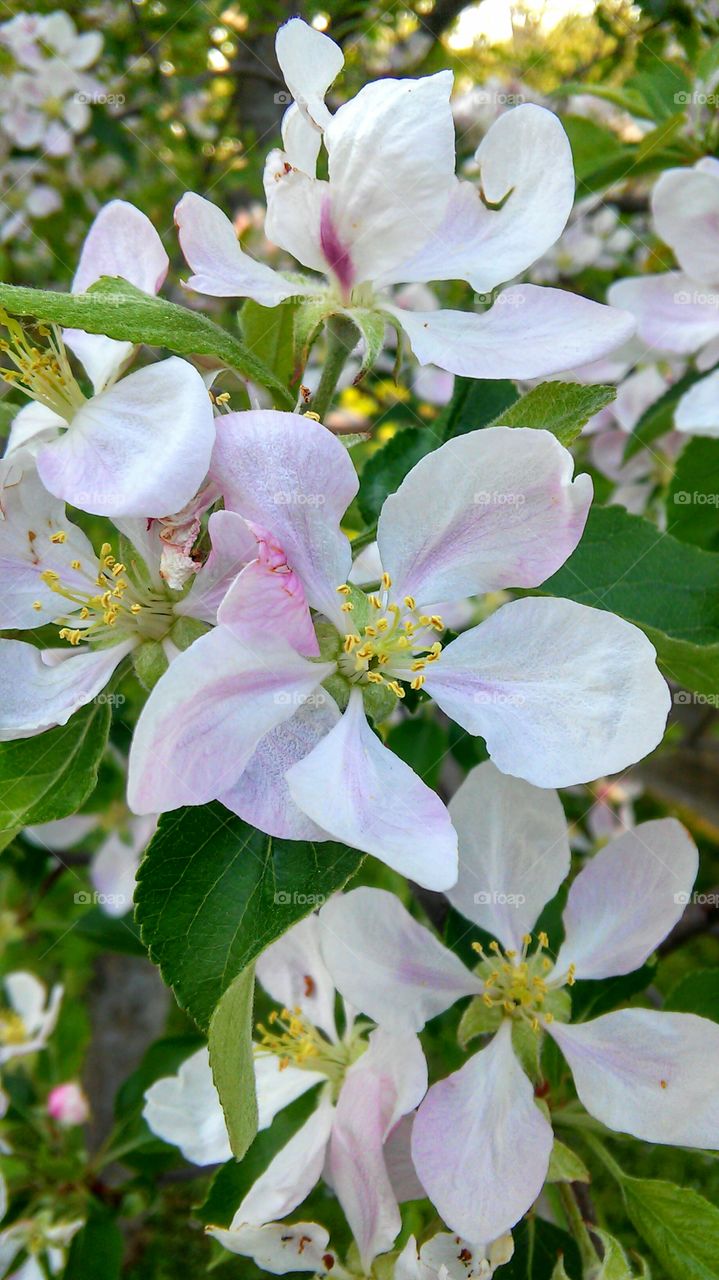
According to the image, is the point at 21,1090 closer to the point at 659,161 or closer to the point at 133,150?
the point at 659,161

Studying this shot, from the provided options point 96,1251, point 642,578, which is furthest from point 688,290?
point 96,1251

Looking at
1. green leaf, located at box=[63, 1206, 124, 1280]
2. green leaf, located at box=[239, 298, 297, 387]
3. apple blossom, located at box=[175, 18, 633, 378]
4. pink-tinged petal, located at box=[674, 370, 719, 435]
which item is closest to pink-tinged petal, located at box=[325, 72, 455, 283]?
apple blossom, located at box=[175, 18, 633, 378]

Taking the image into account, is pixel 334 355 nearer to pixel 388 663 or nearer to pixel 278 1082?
pixel 388 663

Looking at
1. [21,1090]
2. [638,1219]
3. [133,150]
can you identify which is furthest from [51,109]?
[638,1219]

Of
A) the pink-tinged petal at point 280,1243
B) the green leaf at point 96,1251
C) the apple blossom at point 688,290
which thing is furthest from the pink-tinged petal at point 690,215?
the green leaf at point 96,1251

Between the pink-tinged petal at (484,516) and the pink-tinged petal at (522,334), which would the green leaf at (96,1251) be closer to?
the pink-tinged petal at (484,516)

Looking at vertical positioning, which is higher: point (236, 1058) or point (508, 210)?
point (508, 210)

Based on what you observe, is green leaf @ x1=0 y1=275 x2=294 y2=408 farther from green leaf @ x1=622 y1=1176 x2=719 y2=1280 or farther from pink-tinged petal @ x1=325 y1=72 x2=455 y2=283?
green leaf @ x1=622 y1=1176 x2=719 y2=1280
